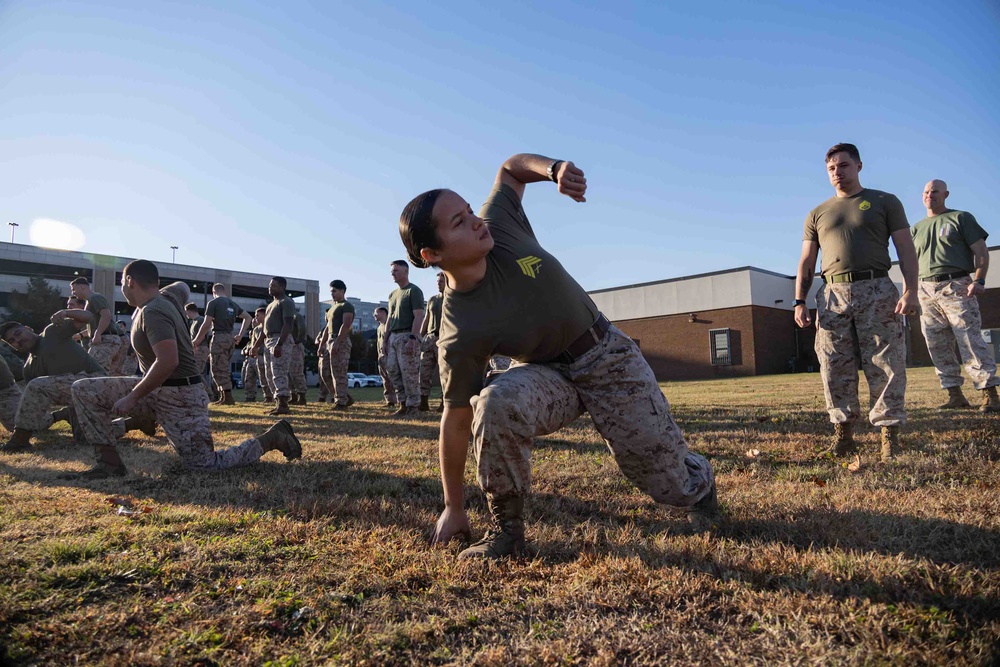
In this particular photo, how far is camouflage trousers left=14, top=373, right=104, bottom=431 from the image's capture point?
6109 millimetres

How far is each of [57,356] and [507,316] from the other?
6.55m

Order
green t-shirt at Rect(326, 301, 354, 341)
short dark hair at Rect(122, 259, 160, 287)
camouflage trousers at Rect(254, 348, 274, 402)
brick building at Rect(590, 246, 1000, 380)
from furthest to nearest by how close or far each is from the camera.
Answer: brick building at Rect(590, 246, 1000, 380), camouflage trousers at Rect(254, 348, 274, 402), green t-shirt at Rect(326, 301, 354, 341), short dark hair at Rect(122, 259, 160, 287)

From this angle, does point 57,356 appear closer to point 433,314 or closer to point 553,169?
point 433,314

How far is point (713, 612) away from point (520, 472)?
921mm

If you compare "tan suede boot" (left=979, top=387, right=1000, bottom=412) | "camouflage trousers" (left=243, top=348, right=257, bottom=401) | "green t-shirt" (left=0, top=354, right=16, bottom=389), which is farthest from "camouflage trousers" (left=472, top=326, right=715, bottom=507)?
"camouflage trousers" (left=243, top=348, right=257, bottom=401)

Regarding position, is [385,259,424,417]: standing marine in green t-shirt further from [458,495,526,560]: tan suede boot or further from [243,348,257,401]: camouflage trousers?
[458,495,526,560]: tan suede boot

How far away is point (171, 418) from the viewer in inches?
185

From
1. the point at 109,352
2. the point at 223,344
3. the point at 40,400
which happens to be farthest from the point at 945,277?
the point at 223,344

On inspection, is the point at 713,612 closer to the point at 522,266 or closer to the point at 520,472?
the point at 520,472

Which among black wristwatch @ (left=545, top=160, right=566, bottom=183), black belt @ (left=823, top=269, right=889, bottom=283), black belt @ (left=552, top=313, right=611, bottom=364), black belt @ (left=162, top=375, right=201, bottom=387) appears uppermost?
black wristwatch @ (left=545, top=160, right=566, bottom=183)

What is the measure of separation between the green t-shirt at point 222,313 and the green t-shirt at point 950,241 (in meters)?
10.8

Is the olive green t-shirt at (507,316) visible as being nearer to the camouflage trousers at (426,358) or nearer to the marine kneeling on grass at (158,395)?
the marine kneeling on grass at (158,395)

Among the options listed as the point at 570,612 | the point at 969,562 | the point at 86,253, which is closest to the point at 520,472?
the point at 570,612

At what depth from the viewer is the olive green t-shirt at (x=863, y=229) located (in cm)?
445
